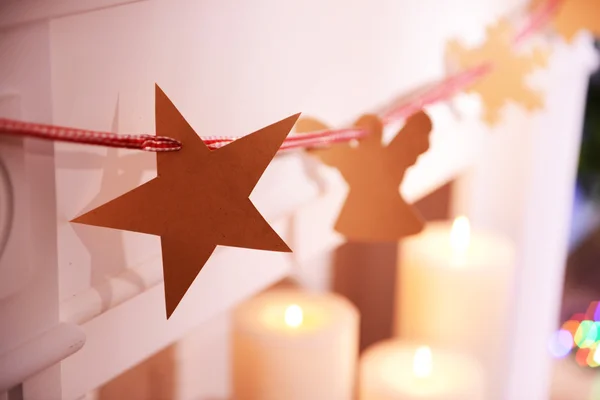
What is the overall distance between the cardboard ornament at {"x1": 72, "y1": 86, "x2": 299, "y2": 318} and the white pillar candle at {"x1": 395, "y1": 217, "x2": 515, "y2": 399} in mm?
523

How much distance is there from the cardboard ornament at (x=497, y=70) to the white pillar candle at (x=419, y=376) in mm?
289

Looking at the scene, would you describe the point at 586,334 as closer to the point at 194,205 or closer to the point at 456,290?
the point at 456,290

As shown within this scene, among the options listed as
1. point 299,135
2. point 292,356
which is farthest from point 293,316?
point 299,135

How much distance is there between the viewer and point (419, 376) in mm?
801

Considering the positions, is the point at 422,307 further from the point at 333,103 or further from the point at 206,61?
the point at 206,61

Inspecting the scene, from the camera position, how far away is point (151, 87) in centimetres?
44

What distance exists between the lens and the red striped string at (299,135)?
0.34 m

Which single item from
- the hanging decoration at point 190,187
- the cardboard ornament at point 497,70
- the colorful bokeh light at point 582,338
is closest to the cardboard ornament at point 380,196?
the hanging decoration at point 190,187

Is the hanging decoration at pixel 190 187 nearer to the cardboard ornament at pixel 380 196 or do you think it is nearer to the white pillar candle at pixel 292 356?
the cardboard ornament at pixel 380 196

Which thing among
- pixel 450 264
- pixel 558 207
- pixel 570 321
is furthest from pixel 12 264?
pixel 570 321

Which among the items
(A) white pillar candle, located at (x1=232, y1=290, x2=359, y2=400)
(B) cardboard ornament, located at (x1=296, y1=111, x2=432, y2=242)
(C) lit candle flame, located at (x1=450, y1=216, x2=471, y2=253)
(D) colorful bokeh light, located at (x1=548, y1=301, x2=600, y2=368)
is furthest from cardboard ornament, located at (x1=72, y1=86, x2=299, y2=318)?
(D) colorful bokeh light, located at (x1=548, y1=301, x2=600, y2=368)

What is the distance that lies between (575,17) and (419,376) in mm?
477

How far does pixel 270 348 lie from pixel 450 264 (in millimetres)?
279

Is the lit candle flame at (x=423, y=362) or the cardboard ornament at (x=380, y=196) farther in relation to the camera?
the lit candle flame at (x=423, y=362)
